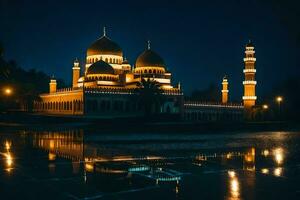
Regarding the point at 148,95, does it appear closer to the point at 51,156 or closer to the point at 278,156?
the point at 278,156

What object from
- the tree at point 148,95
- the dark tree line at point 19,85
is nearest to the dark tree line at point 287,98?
the tree at point 148,95

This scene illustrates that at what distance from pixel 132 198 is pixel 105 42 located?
6380 centimetres

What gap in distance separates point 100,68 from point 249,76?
25097 mm

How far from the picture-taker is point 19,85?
64438mm

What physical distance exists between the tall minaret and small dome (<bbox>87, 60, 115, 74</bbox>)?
22975mm

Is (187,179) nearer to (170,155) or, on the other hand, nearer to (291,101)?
(170,155)

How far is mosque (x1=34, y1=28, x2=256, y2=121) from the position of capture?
58.9m

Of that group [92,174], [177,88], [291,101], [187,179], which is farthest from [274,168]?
[291,101]

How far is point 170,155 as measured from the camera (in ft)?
46.8

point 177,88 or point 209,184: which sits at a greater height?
point 177,88

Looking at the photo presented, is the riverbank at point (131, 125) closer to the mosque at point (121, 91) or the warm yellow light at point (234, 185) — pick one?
the mosque at point (121, 91)

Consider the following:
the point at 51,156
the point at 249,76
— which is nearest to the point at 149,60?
the point at 249,76

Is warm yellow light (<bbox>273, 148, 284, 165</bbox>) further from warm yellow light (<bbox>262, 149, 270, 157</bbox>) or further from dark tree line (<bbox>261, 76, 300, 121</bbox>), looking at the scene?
dark tree line (<bbox>261, 76, 300, 121</bbox>)

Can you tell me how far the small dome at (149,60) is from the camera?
6825cm
